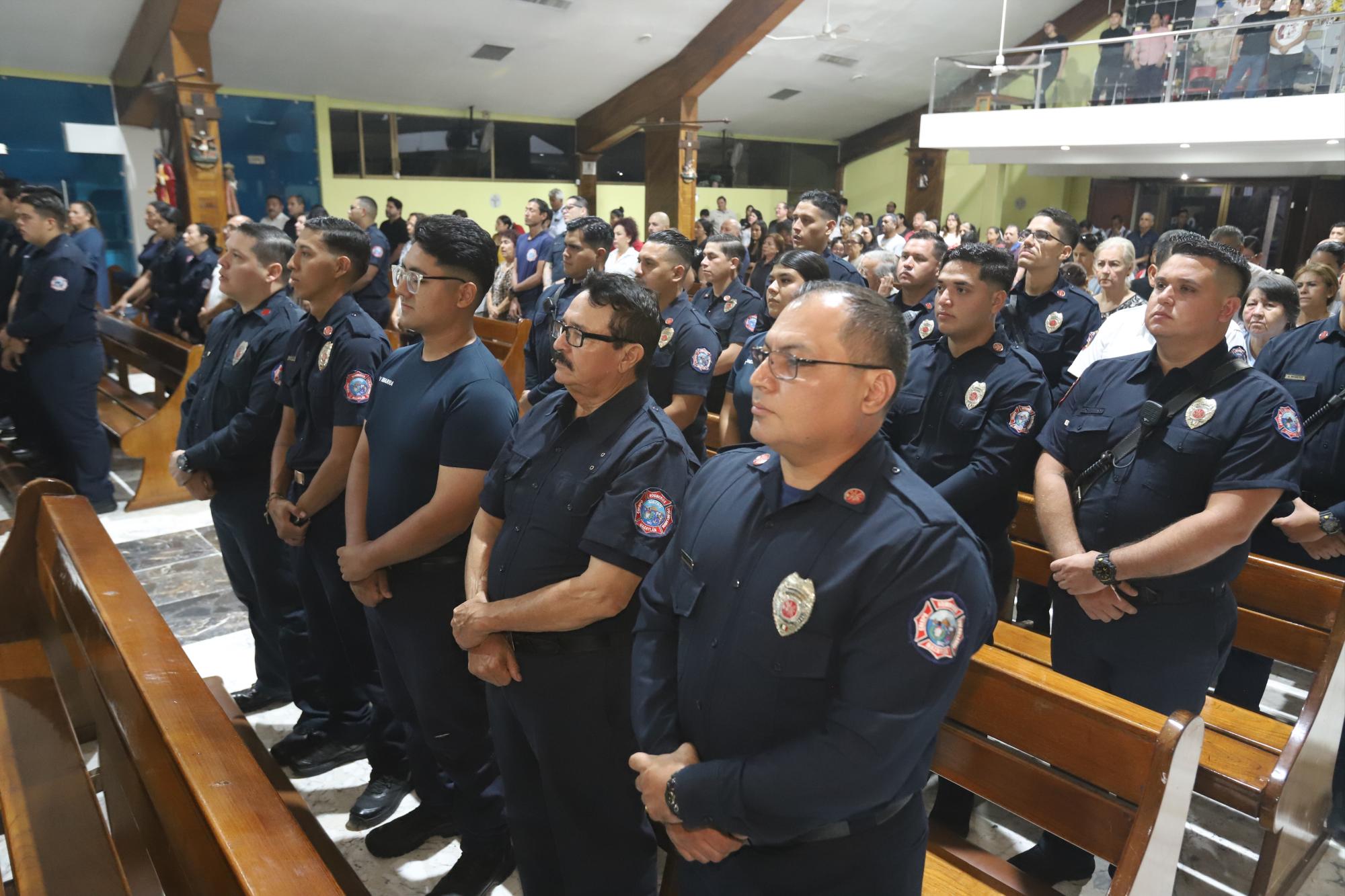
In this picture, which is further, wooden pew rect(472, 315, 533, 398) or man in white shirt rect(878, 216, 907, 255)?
man in white shirt rect(878, 216, 907, 255)

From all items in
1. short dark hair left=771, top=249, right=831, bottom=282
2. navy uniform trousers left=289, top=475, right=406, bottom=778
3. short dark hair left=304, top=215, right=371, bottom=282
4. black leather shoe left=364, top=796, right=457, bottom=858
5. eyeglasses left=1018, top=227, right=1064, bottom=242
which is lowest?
black leather shoe left=364, top=796, right=457, bottom=858

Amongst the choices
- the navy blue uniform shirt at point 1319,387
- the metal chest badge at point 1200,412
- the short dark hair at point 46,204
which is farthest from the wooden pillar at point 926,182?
the metal chest badge at point 1200,412

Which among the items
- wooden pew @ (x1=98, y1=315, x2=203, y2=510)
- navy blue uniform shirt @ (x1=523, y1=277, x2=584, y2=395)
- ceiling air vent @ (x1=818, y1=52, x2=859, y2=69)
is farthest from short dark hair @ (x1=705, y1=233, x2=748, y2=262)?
ceiling air vent @ (x1=818, y1=52, x2=859, y2=69)

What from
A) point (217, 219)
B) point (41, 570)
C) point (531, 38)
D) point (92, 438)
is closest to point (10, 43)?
point (217, 219)

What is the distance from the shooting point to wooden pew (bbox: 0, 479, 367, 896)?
1281 mm

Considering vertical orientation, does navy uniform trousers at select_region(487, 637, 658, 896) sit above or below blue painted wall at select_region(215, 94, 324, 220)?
below

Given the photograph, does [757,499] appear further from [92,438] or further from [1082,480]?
[92,438]

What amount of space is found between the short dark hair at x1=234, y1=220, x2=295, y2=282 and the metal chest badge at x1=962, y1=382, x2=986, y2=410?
2181mm

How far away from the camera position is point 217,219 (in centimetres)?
917

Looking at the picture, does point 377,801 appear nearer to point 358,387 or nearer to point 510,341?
point 358,387

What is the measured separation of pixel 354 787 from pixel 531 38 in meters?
11.2

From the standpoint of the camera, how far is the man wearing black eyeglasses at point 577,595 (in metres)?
1.74

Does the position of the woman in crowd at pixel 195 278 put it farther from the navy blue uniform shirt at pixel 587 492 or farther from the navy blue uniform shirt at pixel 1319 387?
the navy blue uniform shirt at pixel 1319 387

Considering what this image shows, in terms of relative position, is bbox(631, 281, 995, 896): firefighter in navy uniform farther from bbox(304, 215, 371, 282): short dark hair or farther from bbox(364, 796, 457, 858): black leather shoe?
bbox(304, 215, 371, 282): short dark hair
